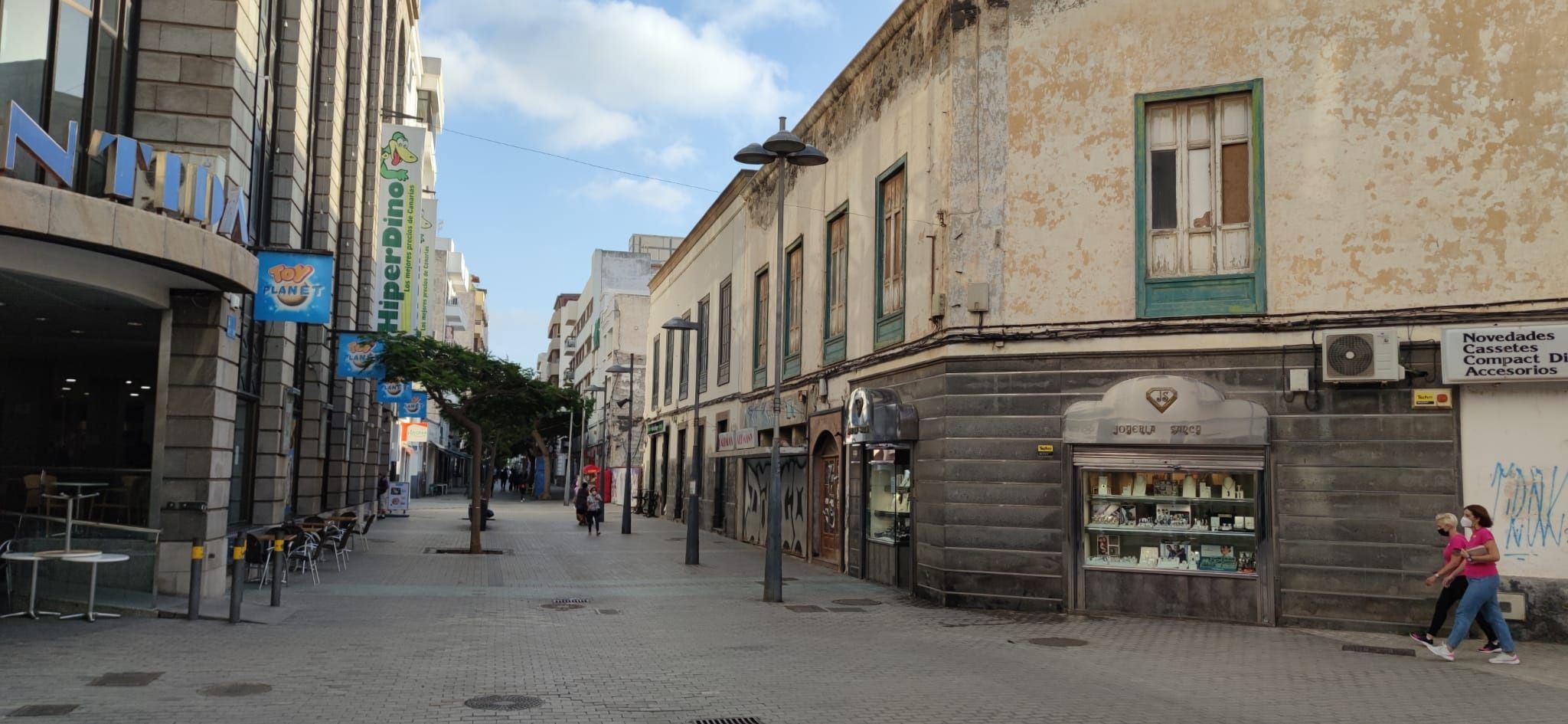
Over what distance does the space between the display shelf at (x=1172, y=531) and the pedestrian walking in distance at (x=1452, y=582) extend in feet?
7.35

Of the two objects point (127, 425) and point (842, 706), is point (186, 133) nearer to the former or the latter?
point (127, 425)

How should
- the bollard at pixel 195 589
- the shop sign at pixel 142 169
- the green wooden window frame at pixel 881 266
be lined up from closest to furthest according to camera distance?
1. the shop sign at pixel 142 169
2. the bollard at pixel 195 589
3. the green wooden window frame at pixel 881 266

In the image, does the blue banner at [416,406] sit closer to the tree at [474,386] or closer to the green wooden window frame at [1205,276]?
the tree at [474,386]

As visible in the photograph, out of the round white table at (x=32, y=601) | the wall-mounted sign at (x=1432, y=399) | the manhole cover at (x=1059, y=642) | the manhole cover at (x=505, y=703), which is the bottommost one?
the manhole cover at (x=505, y=703)

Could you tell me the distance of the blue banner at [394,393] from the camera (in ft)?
87.6

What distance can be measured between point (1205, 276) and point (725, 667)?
7889 millimetres

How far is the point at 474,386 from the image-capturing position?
23.4m

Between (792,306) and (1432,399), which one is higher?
(792,306)

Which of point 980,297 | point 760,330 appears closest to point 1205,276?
point 980,297

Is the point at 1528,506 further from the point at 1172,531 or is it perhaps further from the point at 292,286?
the point at 292,286

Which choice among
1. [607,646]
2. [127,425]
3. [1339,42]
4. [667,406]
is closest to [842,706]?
[607,646]

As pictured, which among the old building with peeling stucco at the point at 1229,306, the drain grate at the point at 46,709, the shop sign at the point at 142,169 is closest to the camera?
the drain grate at the point at 46,709

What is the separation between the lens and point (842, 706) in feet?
29.0

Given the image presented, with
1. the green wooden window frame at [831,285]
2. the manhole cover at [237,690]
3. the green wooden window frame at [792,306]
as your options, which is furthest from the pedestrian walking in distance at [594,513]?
the manhole cover at [237,690]
